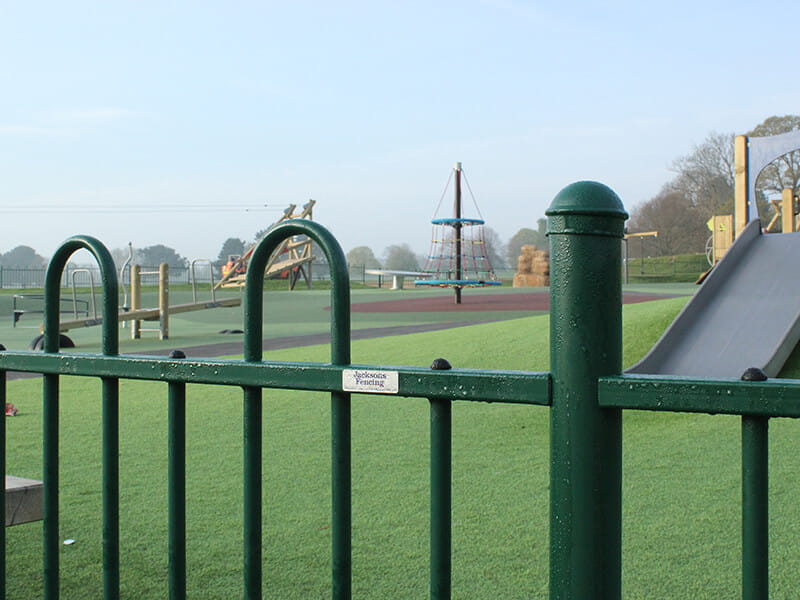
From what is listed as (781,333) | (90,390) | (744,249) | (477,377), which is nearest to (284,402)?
(90,390)

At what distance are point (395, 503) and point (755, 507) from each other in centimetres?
253

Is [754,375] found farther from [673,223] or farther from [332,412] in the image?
[673,223]

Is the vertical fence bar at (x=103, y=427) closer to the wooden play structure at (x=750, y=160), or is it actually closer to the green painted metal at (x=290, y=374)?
the green painted metal at (x=290, y=374)

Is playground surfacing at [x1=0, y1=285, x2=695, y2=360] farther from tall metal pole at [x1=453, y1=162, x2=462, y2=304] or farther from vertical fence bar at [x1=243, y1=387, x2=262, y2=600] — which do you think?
vertical fence bar at [x1=243, y1=387, x2=262, y2=600]

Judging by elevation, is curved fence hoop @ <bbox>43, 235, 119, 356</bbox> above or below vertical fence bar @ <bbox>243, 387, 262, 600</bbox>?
above

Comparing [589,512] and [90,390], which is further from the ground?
[589,512]

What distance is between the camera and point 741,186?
1199 cm

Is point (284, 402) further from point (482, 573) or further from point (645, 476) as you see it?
point (482, 573)

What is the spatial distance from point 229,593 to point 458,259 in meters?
22.7

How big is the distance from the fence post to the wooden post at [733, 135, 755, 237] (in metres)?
11.7

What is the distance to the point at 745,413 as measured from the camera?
3.66 ft

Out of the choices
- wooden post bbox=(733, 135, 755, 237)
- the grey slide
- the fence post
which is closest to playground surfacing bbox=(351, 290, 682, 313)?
wooden post bbox=(733, 135, 755, 237)

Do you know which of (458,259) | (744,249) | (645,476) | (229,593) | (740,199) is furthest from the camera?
(458,259)

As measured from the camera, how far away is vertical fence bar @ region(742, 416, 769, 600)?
1.13 m
